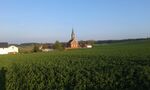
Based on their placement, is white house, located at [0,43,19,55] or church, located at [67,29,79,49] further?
church, located at [67,29,79,49]

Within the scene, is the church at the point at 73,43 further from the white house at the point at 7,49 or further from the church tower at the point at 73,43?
the white house at the point at 7,49

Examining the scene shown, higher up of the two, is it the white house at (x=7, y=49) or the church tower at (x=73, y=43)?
the church tower at (x=73, y=43)

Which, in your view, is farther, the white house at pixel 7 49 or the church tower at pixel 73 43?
the church tower at pixel 73 43

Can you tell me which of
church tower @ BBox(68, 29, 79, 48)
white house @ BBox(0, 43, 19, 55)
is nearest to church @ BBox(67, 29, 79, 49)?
church tower @ BBox(68, 29, 79, 48)

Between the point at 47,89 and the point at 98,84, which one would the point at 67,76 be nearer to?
the point at 47,89

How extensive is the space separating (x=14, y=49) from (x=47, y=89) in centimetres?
9578

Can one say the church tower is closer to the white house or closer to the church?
the church

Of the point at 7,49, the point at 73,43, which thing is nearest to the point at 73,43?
the point at 73,43

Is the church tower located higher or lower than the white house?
higher

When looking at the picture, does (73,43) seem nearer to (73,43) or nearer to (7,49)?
(73,43)

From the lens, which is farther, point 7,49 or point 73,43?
point 73,43

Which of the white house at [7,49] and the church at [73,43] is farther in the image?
the church at [73,43]

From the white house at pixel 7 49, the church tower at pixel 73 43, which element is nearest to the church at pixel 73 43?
the church tower at pixel 73 43

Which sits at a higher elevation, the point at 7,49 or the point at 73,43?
the point at 73,43
